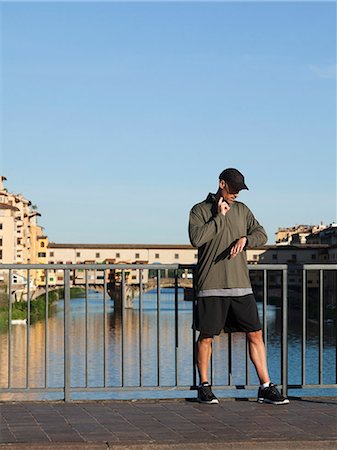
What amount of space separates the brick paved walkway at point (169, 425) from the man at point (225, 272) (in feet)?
1.20

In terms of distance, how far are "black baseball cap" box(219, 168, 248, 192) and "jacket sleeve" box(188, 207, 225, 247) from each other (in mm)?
246

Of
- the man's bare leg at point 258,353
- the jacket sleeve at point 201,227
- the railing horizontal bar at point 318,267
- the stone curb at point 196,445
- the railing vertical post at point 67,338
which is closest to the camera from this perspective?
the stone curb at point 196,445

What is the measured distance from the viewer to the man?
755 cm

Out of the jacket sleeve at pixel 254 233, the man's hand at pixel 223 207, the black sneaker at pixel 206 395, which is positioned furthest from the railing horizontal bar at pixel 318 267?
the black sneaker at pixel 206 395

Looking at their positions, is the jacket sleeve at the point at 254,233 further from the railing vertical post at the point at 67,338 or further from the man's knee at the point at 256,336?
the railing vertical post at the point at 67,338

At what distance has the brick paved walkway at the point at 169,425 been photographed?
602 centimetres

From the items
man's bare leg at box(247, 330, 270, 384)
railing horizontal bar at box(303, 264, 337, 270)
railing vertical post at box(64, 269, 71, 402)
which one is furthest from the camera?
railing horizontal bar at box(303, 264, 337, 270)

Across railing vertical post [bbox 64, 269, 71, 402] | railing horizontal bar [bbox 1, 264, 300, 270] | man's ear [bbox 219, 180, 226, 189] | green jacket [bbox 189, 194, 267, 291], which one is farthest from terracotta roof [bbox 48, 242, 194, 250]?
man's ear [bbox 219, 180, 226, 189]

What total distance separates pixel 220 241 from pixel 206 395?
3.94ft

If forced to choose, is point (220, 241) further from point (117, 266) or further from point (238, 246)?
point (117, 266)

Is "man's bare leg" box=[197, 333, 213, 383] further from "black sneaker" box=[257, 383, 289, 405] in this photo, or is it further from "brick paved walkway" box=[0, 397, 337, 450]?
"black sneaker" box=[257, 383, 289, 405]

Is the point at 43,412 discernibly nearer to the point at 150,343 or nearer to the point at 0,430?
the point at 0,430

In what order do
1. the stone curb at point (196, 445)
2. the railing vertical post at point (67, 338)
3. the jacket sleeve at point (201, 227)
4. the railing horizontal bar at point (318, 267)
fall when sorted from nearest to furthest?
the stone curb at point (196, 445) < the jacket sleeve at point (201, 227) < the railing vertical post at point (67, 338) < the railing horizontal bar at point (318, 267)

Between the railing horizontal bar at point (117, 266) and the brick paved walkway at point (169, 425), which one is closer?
the brick paved walkway at point (169, 425)
